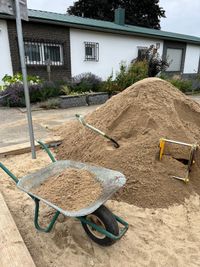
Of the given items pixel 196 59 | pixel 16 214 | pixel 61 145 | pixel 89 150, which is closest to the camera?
pixel 16 214

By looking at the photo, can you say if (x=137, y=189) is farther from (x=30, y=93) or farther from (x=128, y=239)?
(x=30, y=93)

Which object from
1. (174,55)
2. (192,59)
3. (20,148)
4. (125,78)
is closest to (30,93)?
(125,78)

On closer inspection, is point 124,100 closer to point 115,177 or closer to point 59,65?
point 115,177

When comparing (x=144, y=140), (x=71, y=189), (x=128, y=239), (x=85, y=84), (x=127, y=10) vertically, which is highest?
(x=127, y=10)

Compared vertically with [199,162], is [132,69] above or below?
above

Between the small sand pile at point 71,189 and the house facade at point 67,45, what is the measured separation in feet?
22.5

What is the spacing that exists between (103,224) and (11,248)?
0.67 m

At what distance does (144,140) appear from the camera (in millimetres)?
2650

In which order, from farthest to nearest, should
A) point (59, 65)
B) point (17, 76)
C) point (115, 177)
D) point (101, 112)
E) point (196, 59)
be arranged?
point (196, 59) → point (59, 65) → point (17, 76) → point (101, 112) → point (115, 177)

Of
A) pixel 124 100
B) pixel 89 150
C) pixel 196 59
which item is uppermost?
pixel 196 59

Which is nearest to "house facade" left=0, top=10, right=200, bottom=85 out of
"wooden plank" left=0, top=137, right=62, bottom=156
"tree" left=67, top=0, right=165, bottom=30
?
"wooden plank" left=0, top=137, right=62, bottom=156

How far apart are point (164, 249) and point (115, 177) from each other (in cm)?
69

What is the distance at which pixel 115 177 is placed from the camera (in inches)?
68.7

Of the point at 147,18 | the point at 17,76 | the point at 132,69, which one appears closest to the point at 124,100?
the point at 17,76
